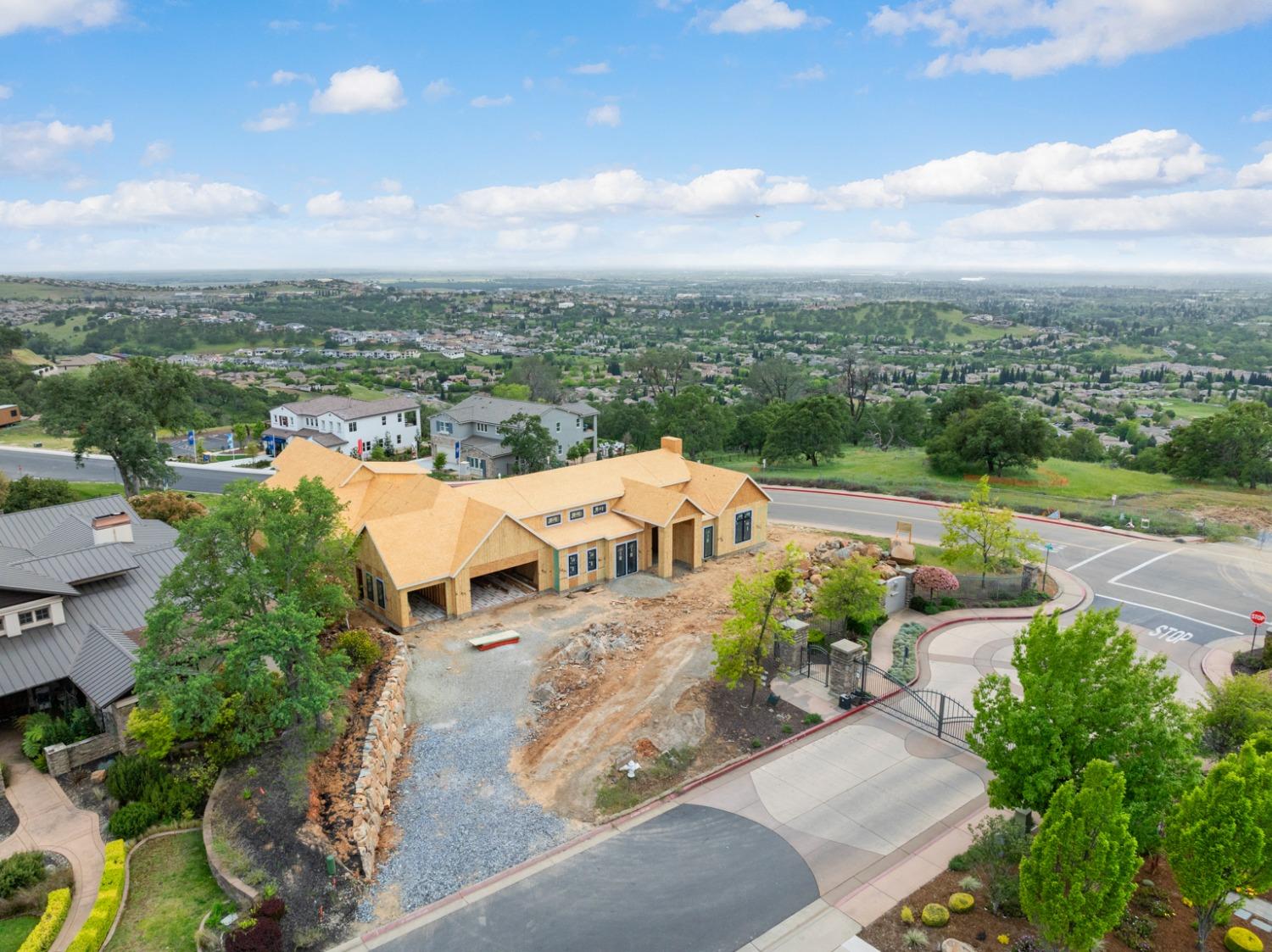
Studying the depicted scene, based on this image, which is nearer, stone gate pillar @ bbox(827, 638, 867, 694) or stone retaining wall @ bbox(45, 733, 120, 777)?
stone retaining wall @ bbox(45, 733, 120, 777)

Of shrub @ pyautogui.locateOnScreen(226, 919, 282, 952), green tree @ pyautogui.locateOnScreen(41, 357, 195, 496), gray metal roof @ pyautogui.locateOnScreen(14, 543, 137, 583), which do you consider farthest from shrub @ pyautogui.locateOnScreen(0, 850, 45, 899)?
green tree @ pyautogui.locateOnScreen(41, 357, 195, 496)

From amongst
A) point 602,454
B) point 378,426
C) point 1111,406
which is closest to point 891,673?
point 602,454

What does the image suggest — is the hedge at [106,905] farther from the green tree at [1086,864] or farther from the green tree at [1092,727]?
the green tree at [1092,727]

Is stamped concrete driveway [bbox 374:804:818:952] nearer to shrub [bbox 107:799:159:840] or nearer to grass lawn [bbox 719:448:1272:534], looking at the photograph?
shrub [bbox 107:799:159:840]

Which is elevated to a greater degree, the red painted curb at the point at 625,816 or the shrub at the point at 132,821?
the shrub at the point at 132,821

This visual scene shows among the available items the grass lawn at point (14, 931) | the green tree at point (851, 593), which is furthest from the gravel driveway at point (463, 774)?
the green tree at point (851, 593)

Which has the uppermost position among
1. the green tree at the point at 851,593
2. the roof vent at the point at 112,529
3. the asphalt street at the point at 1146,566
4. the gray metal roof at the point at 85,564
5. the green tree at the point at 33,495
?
the roof vent at the point at 112,529

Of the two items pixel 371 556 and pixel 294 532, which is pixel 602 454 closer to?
pixel 371 556
